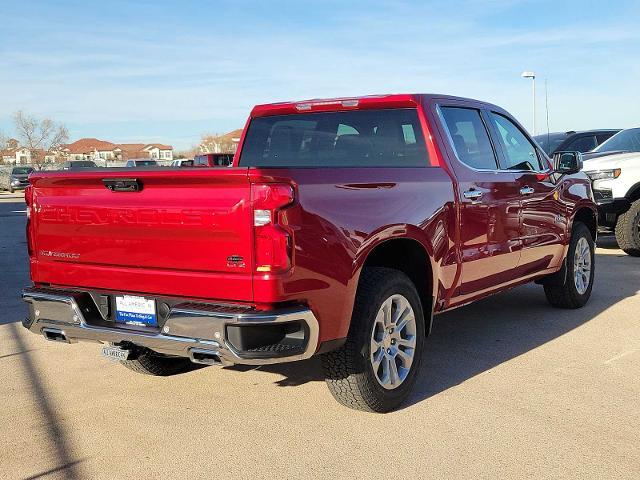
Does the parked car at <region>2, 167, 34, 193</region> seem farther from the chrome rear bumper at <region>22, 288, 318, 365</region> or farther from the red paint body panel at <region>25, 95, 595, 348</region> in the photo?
the chrome rear bumper at <region>22, 288, 318, 365</region>

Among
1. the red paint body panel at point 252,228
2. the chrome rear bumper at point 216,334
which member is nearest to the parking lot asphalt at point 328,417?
the chrome rear bumper at point 216,334

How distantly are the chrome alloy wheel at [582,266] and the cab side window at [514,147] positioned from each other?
1098 millimetres

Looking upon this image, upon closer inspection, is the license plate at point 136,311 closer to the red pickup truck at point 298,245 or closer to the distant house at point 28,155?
the red pickup truck at point 298,245

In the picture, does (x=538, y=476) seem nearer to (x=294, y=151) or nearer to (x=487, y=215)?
(x=487, y=215)

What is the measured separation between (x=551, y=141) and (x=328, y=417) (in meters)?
11.5

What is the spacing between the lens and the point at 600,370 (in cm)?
502

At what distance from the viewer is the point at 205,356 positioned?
3650 millimetres

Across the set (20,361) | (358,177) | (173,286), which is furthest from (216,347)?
(20,361)

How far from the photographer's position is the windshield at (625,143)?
37.5 ft

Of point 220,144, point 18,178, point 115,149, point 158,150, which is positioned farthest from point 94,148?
point 18,178

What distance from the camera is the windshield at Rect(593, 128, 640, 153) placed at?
11430mm

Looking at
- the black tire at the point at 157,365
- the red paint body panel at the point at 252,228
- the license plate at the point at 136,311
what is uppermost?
the red paint body panel at the point at 252,228

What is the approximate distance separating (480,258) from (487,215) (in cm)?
32

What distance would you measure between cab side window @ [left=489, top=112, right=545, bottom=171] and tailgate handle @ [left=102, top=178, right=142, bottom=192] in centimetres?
304
